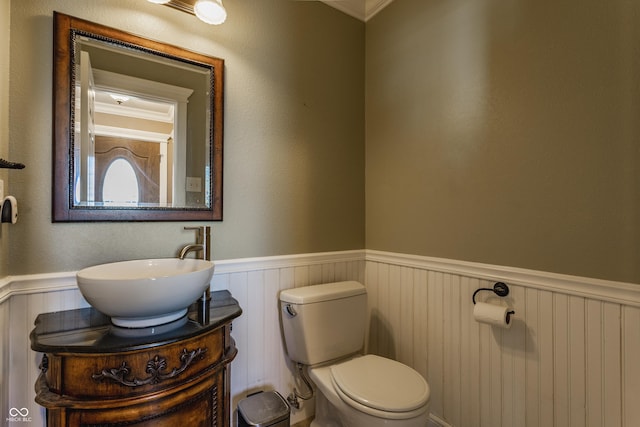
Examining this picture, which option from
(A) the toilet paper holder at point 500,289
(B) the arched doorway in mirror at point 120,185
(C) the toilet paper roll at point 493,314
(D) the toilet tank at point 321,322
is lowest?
(D) the toilet tank at point 321,322

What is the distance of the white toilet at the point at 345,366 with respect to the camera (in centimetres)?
116

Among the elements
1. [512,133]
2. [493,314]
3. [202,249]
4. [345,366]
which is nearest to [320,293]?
[345,366]

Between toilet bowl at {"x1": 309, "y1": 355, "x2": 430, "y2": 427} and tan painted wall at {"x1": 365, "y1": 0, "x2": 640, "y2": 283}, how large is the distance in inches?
24.3

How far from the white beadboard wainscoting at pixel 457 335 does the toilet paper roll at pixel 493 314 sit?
0.06 m

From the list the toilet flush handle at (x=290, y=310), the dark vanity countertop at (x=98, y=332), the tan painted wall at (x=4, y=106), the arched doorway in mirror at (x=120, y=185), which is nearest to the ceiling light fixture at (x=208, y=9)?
the tan painted wall at (x=4, y=106)

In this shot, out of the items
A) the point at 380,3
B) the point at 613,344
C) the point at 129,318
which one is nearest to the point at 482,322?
the point at 613,344

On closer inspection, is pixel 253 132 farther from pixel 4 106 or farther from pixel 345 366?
pixel 345 366

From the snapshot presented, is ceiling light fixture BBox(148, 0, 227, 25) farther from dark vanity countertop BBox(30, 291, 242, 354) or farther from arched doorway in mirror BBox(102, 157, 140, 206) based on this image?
dark vanity countertop BBox(30, 291, 242, 354)

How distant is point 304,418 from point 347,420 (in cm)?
58

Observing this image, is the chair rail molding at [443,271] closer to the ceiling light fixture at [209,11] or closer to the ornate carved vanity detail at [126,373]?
the ornate carved vanity detail at [126,373]

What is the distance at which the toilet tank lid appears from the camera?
1506 mm

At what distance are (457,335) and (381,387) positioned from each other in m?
0.48

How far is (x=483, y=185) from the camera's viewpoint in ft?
4.50

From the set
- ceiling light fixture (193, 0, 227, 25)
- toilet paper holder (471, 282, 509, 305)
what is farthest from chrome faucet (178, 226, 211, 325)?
toilet paper holder (471, 282, 509, 305)
